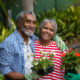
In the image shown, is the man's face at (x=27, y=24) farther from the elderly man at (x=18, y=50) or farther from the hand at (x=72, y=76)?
the hand at (x=72, y=76)

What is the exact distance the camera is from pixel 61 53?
287cm

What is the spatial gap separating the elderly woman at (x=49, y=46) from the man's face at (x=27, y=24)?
7.2 inches

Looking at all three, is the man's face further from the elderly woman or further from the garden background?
the garden background

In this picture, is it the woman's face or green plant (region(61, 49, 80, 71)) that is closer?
green plant (region(61, 49, 80, 71))

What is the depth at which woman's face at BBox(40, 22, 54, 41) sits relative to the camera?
9.49 feet

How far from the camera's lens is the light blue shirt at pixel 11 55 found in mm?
2650

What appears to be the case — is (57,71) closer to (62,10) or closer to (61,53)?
(61,53)

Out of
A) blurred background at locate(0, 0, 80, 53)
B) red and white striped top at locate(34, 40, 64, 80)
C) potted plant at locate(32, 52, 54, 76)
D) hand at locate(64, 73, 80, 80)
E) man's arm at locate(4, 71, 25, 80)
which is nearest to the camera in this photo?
hand at locate(64, 73, 80, 80)

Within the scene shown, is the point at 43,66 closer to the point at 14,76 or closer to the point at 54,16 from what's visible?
the point at 14,76

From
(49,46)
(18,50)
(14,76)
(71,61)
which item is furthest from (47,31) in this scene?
(14,76)

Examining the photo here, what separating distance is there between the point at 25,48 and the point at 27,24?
0.30 meters

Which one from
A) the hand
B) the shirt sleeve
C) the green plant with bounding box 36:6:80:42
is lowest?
the hand

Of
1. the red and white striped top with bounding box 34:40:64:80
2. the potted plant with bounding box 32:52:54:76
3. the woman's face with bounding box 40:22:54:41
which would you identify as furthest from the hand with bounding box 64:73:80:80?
the woman's face with bounding box 40:22:54:41

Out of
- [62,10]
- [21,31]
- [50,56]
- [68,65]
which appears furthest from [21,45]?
[62,10]
